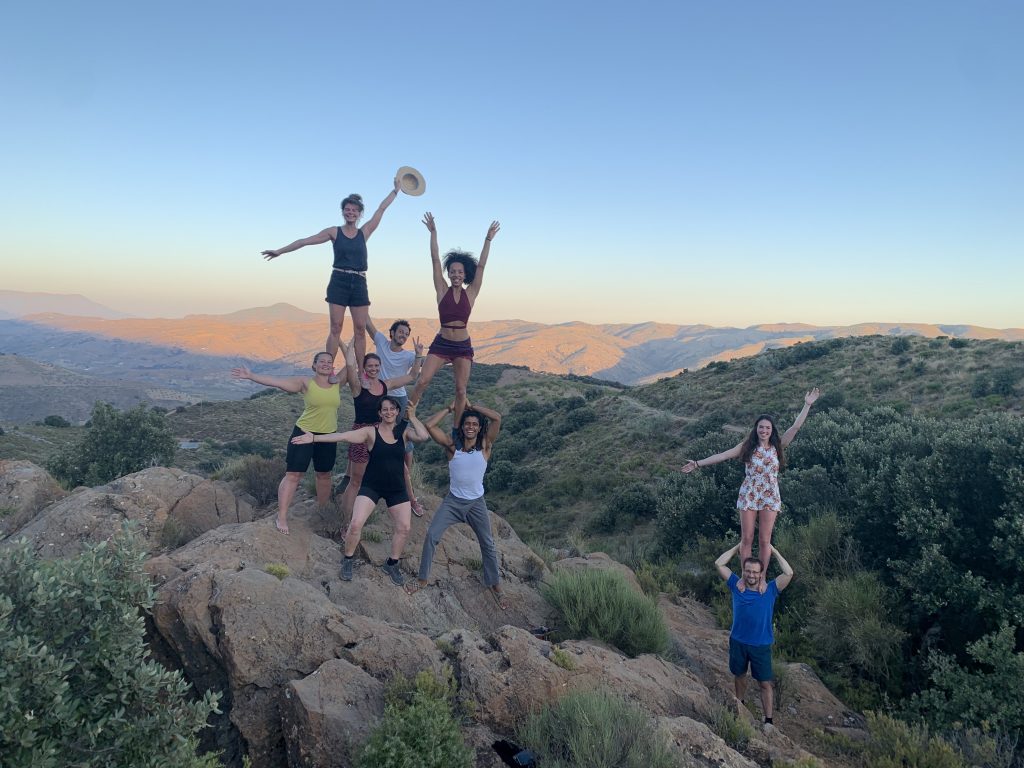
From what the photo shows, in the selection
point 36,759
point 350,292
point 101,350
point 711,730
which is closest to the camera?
point 36,759

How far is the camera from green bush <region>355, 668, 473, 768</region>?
3439 millimetres

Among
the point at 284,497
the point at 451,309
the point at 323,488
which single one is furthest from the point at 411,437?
the point at 323,488

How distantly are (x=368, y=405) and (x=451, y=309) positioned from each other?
1.44m

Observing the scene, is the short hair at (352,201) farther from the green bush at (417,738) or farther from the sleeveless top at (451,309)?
the green bush at (417,738)

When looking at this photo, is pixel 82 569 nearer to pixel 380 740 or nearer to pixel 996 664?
pixel 380 740

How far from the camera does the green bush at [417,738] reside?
3.44 metres

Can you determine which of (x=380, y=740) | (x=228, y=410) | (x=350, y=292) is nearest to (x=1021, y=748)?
(x=380, y=740)

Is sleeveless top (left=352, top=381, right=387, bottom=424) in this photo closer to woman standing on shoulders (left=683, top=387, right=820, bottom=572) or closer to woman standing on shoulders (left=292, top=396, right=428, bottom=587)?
woman standing on shoulders (left=292, top=396, right=428, bottom=587)

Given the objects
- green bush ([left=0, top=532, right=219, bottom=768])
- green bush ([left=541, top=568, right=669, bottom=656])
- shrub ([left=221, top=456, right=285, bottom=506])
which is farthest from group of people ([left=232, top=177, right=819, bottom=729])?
green bush ([left=0, top=532, right=219, bottom=768])

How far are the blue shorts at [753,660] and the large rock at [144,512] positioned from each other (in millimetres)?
6318

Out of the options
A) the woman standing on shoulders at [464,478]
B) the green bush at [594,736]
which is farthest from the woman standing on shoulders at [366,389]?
the green bush at [594,736]

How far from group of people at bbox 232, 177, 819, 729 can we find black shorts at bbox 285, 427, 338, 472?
0.5 inches

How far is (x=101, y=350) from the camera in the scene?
547 feet

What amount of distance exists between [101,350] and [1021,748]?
677 feet
